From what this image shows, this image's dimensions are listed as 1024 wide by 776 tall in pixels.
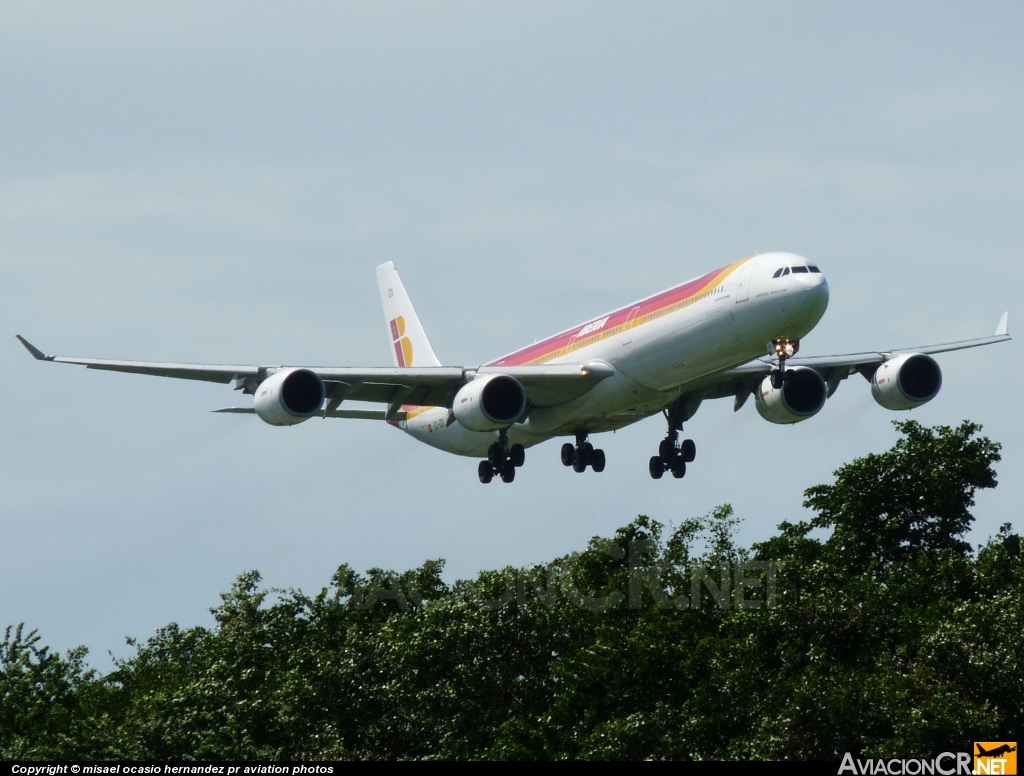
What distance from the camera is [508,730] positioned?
186 feet

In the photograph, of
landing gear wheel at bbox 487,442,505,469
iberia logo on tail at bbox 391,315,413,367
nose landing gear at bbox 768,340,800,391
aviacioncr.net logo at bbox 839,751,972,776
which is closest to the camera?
nose landing gear at bbox 768,340,800,391

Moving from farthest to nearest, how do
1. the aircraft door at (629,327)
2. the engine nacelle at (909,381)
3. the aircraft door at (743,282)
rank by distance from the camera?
the engine nacelle at (909,381), the aircraft door at (629,327), the aircraft door at (743,282)

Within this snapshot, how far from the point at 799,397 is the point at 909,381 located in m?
3.42

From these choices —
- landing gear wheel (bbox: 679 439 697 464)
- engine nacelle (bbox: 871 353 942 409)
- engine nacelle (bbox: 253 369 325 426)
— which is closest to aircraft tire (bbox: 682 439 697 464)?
landing gear wheel (bbox: 679 439 697 464)

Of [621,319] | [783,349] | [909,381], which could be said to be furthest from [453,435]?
[783,349]

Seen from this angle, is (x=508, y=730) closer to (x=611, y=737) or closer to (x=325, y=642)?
(x=611, y=737)

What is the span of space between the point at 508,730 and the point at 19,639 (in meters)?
29.8

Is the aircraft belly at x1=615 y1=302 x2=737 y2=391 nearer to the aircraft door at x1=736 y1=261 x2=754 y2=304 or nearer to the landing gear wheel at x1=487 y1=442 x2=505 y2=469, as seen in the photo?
the aircraft door at x1=736 y1=261 x2=754 y2=304

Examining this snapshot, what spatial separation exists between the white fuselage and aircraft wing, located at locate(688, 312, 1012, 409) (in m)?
2.92

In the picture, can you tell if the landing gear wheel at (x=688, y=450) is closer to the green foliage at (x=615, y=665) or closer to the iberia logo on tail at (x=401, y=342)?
the green foliage at (x=615, y=665)

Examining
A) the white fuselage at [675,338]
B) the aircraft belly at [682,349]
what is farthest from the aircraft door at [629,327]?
the aircraft belly at [682,349]

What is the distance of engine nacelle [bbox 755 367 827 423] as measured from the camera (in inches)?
2058

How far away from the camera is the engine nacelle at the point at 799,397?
52.3m

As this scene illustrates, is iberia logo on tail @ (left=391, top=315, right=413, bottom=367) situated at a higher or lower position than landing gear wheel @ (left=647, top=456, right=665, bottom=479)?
higher
